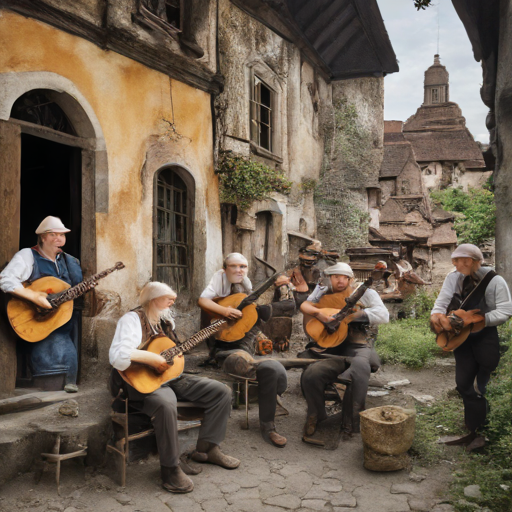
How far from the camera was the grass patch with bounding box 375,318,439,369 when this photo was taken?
28.2 feet

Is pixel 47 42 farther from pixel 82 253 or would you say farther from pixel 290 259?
pixel 290 259

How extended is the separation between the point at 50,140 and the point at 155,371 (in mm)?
3264

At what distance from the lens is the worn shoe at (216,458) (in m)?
4.63

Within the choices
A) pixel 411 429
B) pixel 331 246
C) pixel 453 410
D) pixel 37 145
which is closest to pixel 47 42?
pixel 37 145

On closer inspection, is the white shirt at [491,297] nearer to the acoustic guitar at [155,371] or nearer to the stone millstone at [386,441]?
the stone millstone at [386,441]

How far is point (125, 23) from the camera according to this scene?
6.68 metres

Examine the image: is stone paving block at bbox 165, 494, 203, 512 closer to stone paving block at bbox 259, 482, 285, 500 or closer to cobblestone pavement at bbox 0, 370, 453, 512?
cobblestone pavement at bbox 0, 370, 453, 512

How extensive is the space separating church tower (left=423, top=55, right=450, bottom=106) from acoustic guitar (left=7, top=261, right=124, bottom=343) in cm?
5263

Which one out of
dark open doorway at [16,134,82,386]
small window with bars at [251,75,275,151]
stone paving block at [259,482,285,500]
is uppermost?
small window with bars at [251,75,275,151]

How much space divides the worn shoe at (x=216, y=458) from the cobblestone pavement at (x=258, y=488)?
0.18ft

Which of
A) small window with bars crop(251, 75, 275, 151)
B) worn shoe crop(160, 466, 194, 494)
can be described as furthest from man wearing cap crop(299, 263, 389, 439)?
small window with bars crop(251, 75, 275, 151)

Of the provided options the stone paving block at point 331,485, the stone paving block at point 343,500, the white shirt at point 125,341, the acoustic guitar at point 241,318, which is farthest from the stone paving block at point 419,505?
the acoustic guitar at point 241,318

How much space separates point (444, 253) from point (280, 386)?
22.8 metres

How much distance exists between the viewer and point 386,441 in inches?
179
